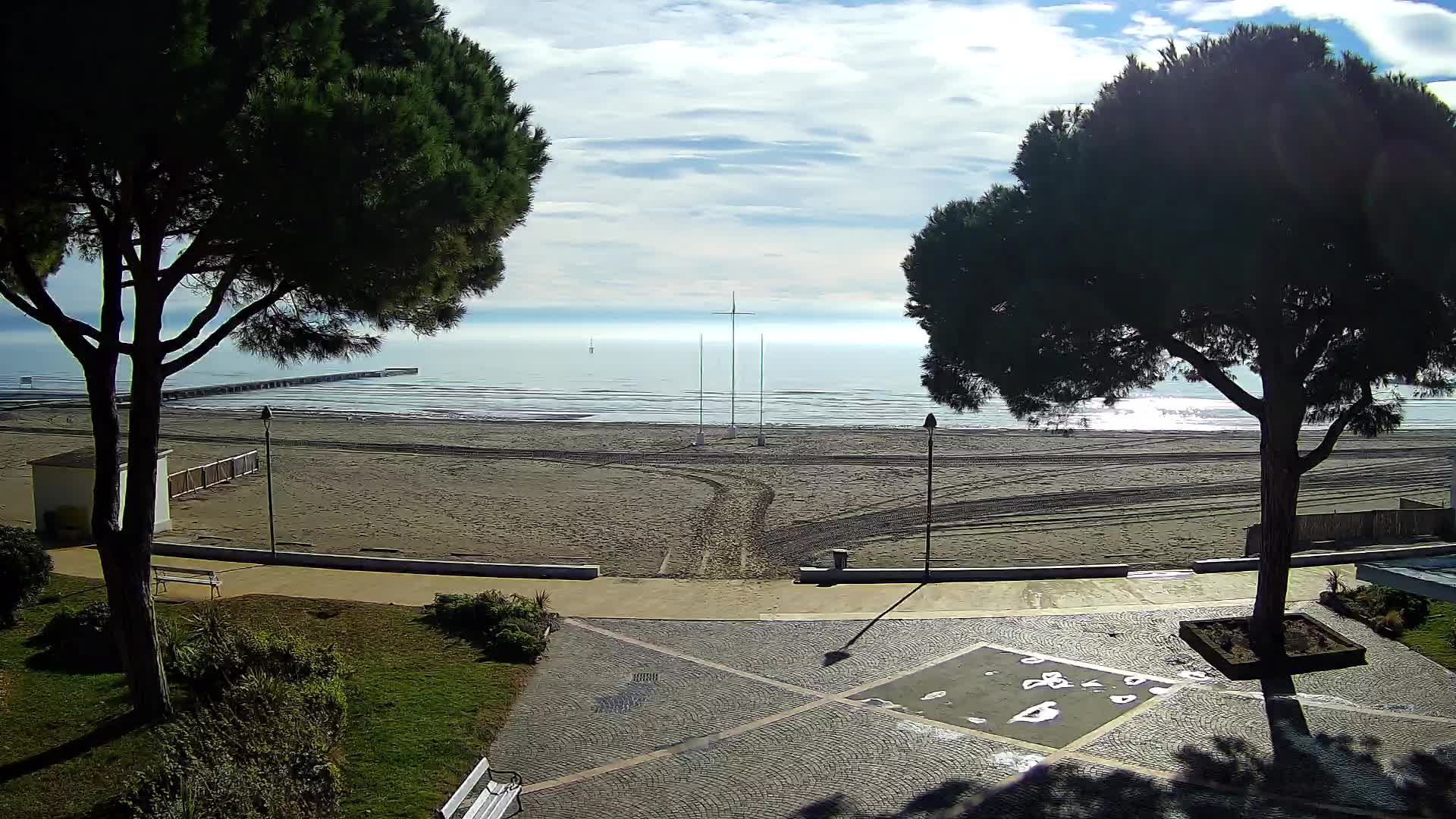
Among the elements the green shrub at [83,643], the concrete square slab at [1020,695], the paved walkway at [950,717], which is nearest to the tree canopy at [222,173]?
the green shrub at [83,643]

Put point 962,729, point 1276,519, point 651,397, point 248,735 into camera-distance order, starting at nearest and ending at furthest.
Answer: point 248,735 → point 962,729 → point 1276,519 → point 651,397

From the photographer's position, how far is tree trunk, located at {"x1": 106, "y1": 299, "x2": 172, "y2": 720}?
29.3ft

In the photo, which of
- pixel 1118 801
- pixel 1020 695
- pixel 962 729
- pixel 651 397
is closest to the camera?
pixel 1118 801

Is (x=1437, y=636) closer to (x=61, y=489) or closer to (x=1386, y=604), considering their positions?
(x=1386, y=604)

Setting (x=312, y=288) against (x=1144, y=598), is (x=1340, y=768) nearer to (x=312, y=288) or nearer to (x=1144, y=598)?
(x=1144, y=598)

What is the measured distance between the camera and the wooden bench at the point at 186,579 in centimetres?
1462

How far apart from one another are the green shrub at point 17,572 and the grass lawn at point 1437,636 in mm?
16987

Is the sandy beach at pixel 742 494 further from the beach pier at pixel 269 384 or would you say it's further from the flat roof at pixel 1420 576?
the beach pier at pixel 269 384

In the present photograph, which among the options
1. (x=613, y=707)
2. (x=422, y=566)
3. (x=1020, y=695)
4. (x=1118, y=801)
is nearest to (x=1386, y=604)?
(x=1020, y=695)

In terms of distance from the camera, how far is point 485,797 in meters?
7.53

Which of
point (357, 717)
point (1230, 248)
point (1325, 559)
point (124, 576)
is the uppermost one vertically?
point (1230, 248)

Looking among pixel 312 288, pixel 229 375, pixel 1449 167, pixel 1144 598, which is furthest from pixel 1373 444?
pixel 229 375

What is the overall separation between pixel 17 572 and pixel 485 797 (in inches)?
320

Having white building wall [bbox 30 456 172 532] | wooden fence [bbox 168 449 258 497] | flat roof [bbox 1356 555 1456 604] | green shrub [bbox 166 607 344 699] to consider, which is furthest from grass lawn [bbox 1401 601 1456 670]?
wooden fence [bbox 168 449 258 497]
